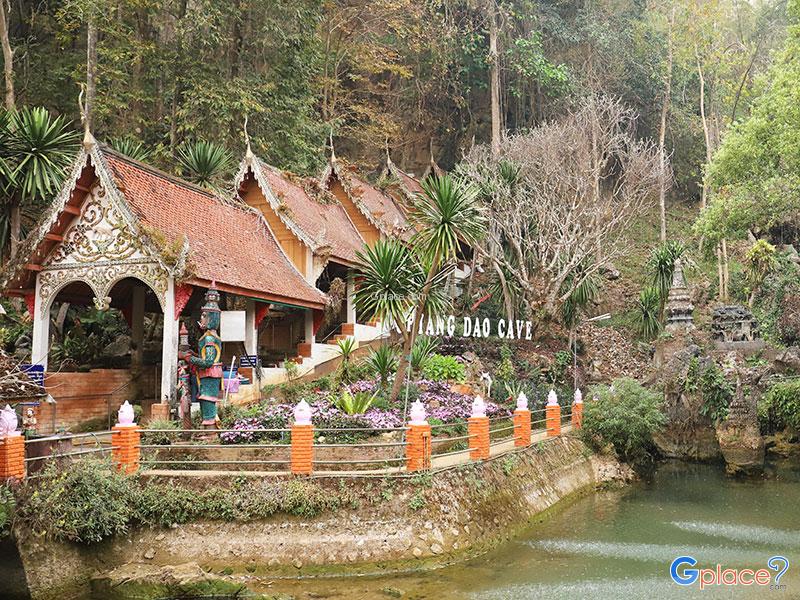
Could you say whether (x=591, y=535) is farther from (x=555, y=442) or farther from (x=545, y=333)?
(x=545, y=333)

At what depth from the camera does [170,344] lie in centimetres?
1415

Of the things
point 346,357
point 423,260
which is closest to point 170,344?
point 346,357

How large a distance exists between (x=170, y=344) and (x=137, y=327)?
3.59 m

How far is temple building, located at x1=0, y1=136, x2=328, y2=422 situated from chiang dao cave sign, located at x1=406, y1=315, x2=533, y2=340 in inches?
216

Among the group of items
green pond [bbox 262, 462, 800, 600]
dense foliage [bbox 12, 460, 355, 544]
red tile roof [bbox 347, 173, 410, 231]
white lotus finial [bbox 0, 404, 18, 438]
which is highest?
red tile roof [bbox 347, 173, 410, 231]

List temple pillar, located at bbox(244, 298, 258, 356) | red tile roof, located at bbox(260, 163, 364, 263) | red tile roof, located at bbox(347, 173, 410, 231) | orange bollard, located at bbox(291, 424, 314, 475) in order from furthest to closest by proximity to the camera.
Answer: red tile roof, located at bbox(347, 173, 410, 231) → red tile roof, located at bbox(260, 163, 364, 263) → temple pillar, located at bbox(244, 298, 258, 356) → orange bollard, located at bbox(291, 424, 314, 475)

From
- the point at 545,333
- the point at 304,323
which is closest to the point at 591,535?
the point at 304,323

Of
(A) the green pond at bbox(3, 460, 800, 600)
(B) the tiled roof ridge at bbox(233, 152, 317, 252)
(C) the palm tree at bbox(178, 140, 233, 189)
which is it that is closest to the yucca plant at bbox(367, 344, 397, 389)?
(B) the tiled roof ridge at bbox(233, 152, 317, 252)

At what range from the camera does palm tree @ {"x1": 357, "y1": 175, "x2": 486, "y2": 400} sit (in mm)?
15305

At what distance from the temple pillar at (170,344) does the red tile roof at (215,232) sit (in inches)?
26.7

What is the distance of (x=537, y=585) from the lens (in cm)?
1014

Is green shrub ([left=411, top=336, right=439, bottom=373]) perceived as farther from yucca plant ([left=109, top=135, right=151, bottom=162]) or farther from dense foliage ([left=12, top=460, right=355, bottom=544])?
yucca plant ([left=109, top=135, right=151, bottom=162])

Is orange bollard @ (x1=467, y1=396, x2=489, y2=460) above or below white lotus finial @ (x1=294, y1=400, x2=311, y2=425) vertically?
below

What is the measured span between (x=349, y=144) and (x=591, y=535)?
86.5ft
